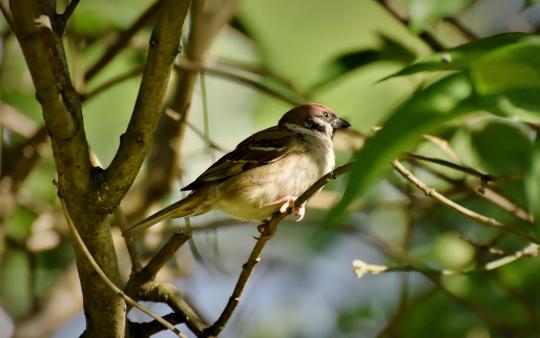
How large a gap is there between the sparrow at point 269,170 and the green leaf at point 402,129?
194 centimetres

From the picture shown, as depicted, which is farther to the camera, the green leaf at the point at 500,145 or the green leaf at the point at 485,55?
the green leaf at the point at 500,145

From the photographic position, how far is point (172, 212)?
3.26m

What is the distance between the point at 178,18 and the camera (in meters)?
1.92

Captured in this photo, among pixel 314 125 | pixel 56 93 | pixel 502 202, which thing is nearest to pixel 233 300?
pixel 56 93

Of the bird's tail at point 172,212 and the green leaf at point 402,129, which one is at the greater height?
the bird's tail at point 172,212

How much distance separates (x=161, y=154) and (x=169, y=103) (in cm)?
28

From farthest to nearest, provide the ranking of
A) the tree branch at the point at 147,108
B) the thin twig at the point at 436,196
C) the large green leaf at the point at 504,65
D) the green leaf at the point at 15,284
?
the green leaf at the point at 15,284
the thin twig at the point at 436,196
the tree branch at the point at 147,108
the large green leaf at the point at 504,65

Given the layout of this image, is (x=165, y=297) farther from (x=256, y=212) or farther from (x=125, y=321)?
(x=256, y=212)

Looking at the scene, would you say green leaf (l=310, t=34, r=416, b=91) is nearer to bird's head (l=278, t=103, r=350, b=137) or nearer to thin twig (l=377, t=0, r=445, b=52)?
thin twig (l=377, t=0, r=445, b=52)

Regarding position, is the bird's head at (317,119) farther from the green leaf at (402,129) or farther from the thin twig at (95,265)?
the green leaf at (402,129)

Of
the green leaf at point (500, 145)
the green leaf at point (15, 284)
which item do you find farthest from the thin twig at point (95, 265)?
the green leaf at point (15, 284)

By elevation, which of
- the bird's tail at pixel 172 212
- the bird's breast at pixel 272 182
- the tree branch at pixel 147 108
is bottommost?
the tree branch at pixel 147 108

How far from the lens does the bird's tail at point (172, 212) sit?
9.65 feet

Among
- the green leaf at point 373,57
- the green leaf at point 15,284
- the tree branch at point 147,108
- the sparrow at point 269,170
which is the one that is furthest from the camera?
the green leaf at point 15,284
